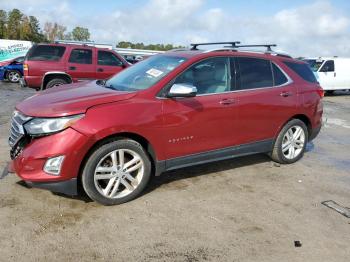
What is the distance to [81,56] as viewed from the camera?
1170 centimetres

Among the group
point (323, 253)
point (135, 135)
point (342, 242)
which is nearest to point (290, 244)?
point (323, 253)

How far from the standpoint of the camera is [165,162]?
4488 millimetres

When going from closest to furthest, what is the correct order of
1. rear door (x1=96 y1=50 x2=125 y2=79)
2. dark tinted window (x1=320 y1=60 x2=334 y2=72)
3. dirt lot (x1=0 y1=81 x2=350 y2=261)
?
dirt lot (x1=0 y1=81 x2=350 y2=261), rear door (x1=96 y1=50 x2=125 y2=79), dark tinted window (x1=320 y1=60 x2=334 y2=72)

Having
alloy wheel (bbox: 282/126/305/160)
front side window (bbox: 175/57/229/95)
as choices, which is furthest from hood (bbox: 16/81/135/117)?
alloy wheel (bbox: 282/126/305/160)

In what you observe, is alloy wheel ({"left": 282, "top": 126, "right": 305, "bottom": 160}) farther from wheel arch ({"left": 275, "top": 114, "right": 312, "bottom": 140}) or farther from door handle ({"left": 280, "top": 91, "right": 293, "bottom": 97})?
door handle ({"left": 280, "top": 91, "right": 293, "bottom": 97})

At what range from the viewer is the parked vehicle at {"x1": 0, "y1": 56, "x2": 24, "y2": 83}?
69.0 feet

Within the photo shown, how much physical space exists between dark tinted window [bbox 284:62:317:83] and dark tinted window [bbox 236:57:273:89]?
52 cm

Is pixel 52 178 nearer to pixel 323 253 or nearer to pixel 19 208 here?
pixel 19 208

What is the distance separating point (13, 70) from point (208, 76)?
1893cm

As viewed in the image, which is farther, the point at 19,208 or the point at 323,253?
the point at 19,208

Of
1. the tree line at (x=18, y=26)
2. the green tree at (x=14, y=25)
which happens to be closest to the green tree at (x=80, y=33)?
the tree line at (x=18, y=26)

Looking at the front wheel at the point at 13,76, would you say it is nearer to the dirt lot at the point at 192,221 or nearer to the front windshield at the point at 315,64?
the front windshield at the point at 315,64

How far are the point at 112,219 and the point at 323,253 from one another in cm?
205

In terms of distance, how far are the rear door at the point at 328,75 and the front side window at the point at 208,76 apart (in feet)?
49.4
